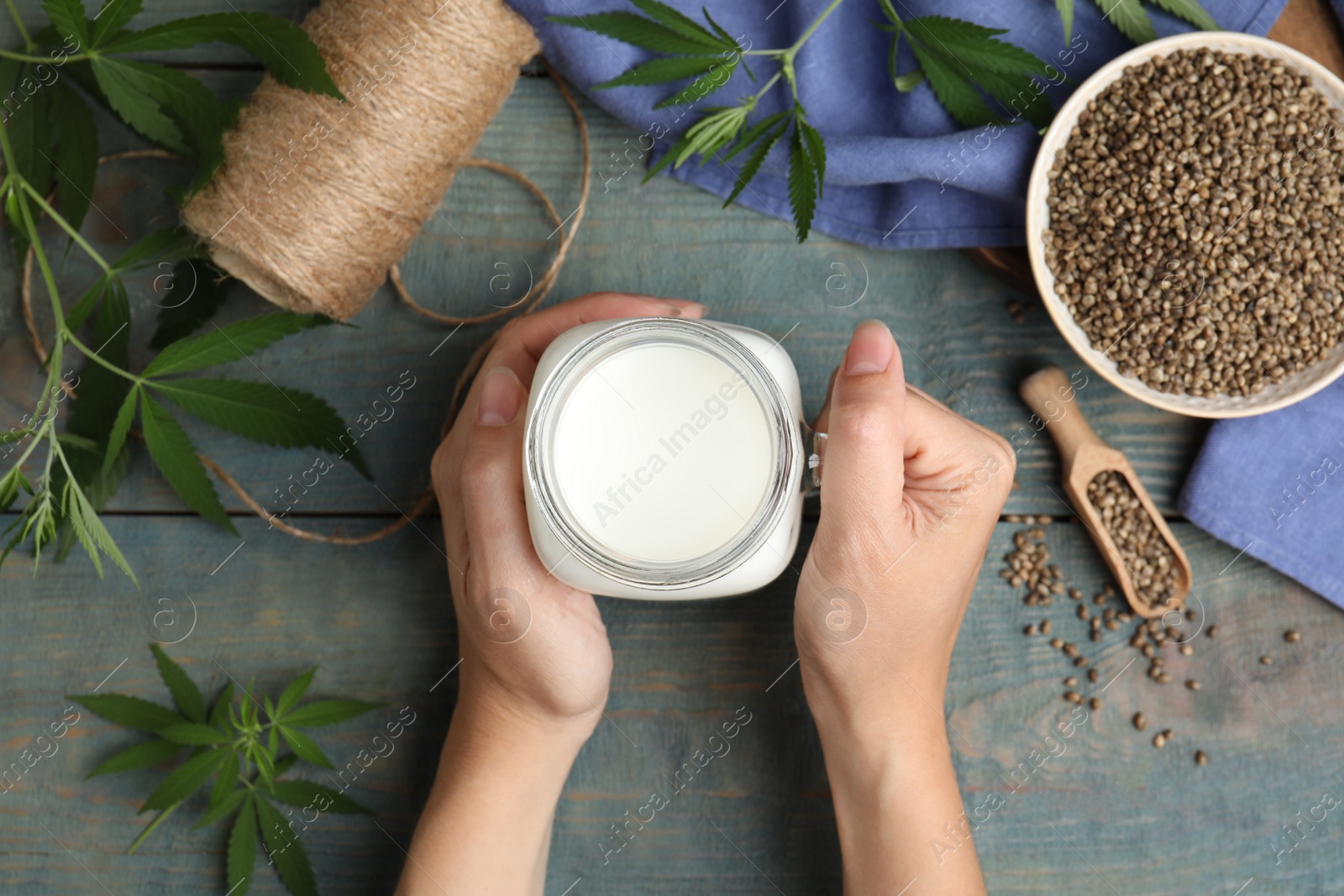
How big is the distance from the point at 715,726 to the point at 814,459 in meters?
0.37

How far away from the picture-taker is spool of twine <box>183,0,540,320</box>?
72 cm

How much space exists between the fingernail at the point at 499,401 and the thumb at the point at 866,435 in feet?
0.81

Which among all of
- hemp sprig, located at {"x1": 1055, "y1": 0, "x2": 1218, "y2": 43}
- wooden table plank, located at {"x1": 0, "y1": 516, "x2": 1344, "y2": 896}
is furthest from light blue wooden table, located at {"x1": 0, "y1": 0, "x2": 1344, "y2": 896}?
hemp sprig, located at {"x1": 1055, "y1": 0, "x2": 1218, "y2": 43}

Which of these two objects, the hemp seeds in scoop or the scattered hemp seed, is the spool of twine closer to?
the hemp seeds in scoop

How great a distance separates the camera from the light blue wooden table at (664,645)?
0.84 metres

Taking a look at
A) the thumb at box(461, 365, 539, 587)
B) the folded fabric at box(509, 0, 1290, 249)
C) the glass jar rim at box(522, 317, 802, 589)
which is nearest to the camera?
the glass jar rim at box(522, 317, 802, 589)

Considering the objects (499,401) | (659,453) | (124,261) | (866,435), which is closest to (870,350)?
(866,435)

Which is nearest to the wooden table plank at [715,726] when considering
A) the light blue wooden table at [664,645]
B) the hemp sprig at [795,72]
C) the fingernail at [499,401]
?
the light blue wooden table at [664,645]

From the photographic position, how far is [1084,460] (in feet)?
2.63

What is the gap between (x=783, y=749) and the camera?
2.77 feet

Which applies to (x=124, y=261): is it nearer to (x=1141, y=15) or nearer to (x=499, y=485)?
(x=499, y=485)

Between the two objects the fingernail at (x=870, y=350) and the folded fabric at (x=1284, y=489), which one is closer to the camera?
the fingernail at (x=870, y=350)

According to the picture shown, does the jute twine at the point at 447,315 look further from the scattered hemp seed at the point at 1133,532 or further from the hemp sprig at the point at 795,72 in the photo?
the scattered hemp seed at the point at 1133,532

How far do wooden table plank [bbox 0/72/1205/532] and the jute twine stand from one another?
1 centimetres
